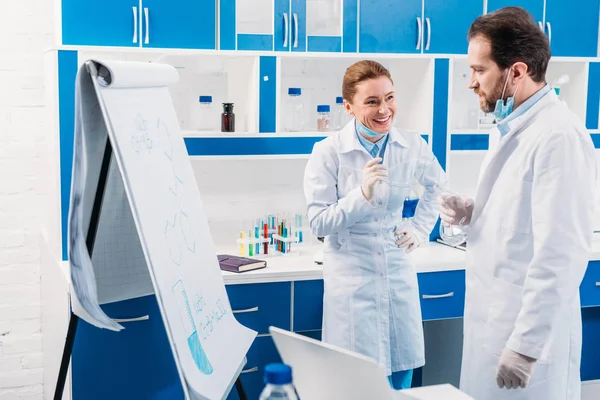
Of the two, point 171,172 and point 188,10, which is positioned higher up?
point 188,10

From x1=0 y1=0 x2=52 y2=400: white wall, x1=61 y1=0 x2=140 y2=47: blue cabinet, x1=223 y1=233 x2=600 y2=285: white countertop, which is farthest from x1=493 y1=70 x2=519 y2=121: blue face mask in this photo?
x1=0 y1=0 x2=52 y2=400: white wall

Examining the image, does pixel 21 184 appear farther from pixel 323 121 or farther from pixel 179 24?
pixel 323 121

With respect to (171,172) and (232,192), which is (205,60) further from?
(171,172)

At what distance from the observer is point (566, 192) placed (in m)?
1.80

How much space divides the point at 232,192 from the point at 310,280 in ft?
A: 2.27

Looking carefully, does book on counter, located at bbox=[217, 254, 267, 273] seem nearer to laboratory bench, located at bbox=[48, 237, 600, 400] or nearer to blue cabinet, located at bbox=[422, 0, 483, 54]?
laboratory bench, located at bbox=[48, 237, 600, 400]

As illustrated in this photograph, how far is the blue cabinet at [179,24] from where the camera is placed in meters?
2.96

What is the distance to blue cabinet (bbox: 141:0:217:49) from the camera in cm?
296

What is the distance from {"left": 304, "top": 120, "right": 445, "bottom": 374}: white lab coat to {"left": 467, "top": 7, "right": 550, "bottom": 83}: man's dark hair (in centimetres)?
67

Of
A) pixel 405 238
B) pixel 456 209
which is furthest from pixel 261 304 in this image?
pixel 456 209

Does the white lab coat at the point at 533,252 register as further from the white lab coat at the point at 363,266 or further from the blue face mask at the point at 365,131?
the blue face mask at the point at 365,131

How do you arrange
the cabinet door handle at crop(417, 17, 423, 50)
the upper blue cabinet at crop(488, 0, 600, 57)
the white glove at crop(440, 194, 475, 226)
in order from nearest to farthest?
1. the white glove at crop(440, 194, 475, 226)
2. the cabinet door handle at crop(417, 17, 423, 50)
3. the upper blue cabinet at crop(488, 0, 600, 57)

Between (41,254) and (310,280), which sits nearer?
(310,280)

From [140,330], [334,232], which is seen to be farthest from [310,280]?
[140,330]
